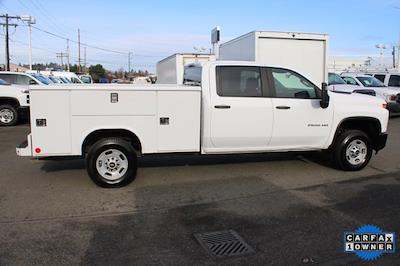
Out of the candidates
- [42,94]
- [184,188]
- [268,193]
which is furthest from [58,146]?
[268,193]

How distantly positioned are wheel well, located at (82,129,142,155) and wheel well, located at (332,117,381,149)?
361 centimetres

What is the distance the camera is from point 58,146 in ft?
21.1

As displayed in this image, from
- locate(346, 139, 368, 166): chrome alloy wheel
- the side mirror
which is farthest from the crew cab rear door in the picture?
locate(346, 139, 368, 166): chrome alloy wheel

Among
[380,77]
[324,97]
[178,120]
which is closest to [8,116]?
[178,120]

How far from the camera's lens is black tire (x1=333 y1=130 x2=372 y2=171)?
25.4 ft

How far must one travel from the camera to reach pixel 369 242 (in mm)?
4691

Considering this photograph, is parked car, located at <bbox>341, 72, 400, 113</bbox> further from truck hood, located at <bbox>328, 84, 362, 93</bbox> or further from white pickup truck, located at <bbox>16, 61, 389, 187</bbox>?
white pickup truck, located at <bbox>16, 61, 389, 187</bbox>

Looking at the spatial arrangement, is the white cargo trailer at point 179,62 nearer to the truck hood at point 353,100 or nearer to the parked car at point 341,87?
the parked car at point 341,87

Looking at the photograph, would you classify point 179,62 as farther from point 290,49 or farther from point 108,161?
point 108,161

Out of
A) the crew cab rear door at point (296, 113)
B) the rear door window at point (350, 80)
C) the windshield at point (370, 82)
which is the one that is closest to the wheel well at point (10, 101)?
the crew cab rear door at point (296, 113)

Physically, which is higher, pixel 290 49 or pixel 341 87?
pixel 290 49

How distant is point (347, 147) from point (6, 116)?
38.5ft

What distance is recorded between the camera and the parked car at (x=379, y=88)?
16.8 m

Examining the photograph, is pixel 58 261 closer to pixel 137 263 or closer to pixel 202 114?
pixel 137 263
